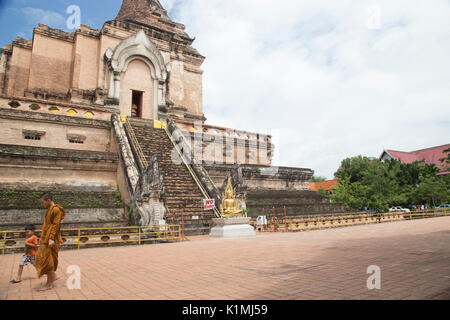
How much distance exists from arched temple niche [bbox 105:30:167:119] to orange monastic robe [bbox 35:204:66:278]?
17136mm

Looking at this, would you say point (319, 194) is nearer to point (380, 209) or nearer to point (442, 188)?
point (380, 209)

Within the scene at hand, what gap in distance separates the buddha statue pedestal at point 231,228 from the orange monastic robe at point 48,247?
7.08 m

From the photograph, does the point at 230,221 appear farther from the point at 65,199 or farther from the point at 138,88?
the point at 138,88

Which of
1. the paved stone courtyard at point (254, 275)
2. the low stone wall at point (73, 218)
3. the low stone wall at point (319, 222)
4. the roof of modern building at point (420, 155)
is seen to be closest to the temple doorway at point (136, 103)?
the low stone wall at point (73, 218)

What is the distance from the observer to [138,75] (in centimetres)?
2180

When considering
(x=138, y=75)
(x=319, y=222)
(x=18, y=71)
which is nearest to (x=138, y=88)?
(x=138, y=75)

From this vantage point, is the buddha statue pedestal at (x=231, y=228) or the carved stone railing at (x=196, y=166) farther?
the carved stone railing at (x=196, y=166)

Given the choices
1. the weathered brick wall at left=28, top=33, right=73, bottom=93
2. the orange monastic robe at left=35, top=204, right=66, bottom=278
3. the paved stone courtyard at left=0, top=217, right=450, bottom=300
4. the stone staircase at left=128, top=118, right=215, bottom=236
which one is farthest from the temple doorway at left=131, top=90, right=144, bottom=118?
the orange monastic robe at left=35, top=204, right=66, bottom=278

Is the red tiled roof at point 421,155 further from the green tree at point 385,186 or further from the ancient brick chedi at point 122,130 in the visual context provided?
the ancient brick chedi at point 122,130

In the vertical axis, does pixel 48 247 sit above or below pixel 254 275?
above

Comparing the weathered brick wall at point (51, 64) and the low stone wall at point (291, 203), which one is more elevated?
the weathered brick wall at point (51, 64)

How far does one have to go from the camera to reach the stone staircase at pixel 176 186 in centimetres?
1205

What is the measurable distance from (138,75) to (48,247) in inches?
756

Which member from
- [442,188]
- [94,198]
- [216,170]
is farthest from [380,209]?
[94,198]
